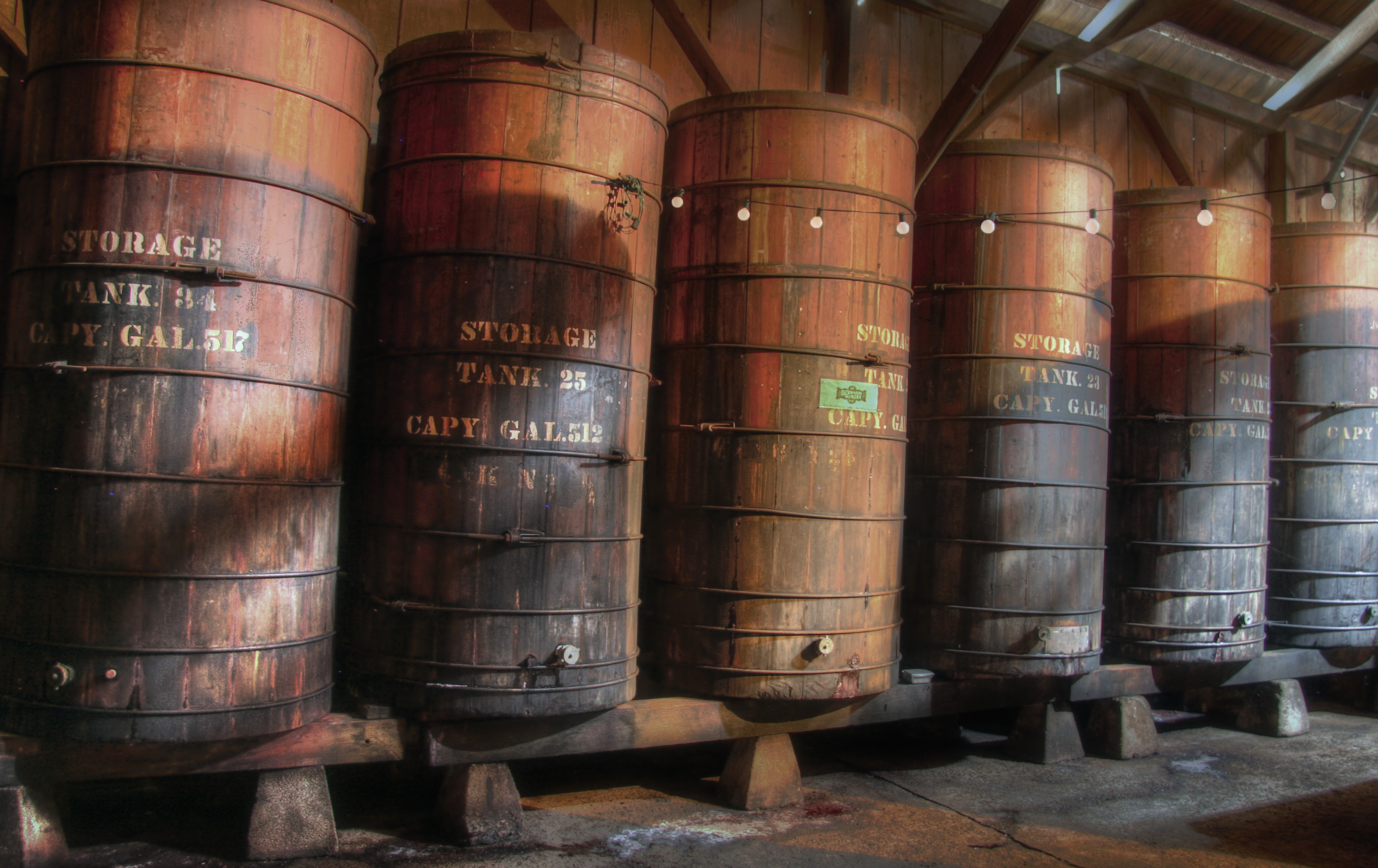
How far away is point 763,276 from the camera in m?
5.18

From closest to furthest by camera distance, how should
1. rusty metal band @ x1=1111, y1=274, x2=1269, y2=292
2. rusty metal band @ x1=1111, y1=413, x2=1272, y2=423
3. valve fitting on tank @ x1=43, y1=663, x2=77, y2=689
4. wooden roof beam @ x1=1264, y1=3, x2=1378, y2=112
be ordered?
valve fitting on tank @ x1=43, y1=663, x2=77, y2=689
rusty metal band @ x1=1111, y1=413, x2=1272, y2=423
rusty metal band @ x1=1111, y1=274, x2=1269, y2=292
wooden roof beam @ x1=1264, y1=3, x2=1378, y2=112

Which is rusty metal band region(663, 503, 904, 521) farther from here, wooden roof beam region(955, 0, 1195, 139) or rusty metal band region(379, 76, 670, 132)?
wooden roof beam region(955, 0, 1195, 139)

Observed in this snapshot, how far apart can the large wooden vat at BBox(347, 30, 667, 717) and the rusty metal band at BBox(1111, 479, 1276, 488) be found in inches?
160

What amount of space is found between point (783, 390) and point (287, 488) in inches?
98.8

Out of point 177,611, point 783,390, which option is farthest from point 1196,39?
point 177,611

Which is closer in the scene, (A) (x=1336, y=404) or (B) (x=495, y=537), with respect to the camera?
(B) (x=495, y=537)

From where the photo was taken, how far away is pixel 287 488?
13.2ft

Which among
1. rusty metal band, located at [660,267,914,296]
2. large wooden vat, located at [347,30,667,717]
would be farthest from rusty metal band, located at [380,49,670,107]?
rusty metal band, located at [660,267,914,296]

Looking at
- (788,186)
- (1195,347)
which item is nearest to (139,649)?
(788,186)

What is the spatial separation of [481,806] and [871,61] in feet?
20.2

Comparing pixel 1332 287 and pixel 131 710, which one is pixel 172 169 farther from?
pixel 1332 287

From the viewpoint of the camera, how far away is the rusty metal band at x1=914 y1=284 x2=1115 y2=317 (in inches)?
234

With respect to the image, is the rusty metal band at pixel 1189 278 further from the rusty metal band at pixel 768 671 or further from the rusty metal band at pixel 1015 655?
the rusty metal band at pixel 768 671

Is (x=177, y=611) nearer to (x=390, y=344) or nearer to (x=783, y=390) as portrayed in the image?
(x=390, y=344)
